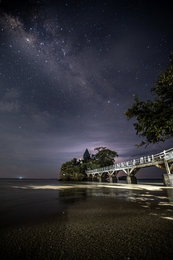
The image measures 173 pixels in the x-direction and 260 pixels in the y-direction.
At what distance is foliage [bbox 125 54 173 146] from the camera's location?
8.67 meters

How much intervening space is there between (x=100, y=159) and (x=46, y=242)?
5026 cm

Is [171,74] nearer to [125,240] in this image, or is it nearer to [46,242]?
[125,240]

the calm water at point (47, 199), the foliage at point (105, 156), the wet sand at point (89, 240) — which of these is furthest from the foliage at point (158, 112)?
the foliage at point (105, 156)

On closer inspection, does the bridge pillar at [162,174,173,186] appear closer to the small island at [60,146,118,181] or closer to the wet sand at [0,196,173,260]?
the wet sand at [0,196,173,260]

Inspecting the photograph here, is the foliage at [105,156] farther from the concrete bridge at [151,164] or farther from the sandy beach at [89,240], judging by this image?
the sandy beach at [89,240]

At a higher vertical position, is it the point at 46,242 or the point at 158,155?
the point at 158,155

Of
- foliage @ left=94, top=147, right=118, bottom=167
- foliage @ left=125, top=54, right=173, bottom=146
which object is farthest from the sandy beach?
foliage @ left=94, top=147, right=118, bottom=167

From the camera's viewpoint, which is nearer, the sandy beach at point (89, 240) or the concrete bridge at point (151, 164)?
the sandy beach at point (89, 240)

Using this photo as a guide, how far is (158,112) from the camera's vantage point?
9.44m

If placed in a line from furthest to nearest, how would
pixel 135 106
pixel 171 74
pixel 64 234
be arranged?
1. pixel 135 106
2. pixel 171 74
3. pixel 64 234

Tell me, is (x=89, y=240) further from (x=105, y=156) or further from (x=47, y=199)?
(x=105, y=156)

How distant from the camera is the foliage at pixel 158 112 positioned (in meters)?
8.67

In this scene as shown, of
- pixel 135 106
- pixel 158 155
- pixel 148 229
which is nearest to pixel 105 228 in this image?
pixel 148 229

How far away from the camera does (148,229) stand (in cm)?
239
